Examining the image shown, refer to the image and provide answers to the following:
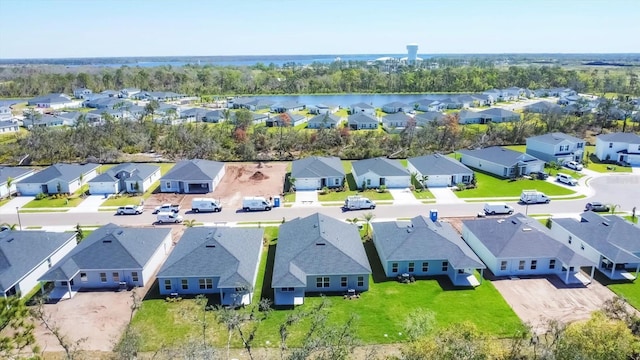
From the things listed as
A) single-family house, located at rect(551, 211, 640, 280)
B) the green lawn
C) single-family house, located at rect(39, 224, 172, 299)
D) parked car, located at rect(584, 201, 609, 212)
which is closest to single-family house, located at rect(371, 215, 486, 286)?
single-family house, located at rect(551, 211, 640, 280)

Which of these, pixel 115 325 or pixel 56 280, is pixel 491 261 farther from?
pixel 56 280

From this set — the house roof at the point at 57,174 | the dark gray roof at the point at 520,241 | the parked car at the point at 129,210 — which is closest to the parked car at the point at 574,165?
the dark gray roof at the point at 520,241

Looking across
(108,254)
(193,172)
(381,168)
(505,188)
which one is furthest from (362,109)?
(108,254)

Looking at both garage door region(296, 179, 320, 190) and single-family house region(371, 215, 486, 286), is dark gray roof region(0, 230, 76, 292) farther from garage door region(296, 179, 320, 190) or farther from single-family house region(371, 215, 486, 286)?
single-family house region(371, 215, 486, 286)

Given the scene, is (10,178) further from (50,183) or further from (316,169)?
(316,169)

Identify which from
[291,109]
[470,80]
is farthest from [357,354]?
[470,80]

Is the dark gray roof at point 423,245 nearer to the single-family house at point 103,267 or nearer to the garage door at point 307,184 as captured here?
the garage door at point 307,184
